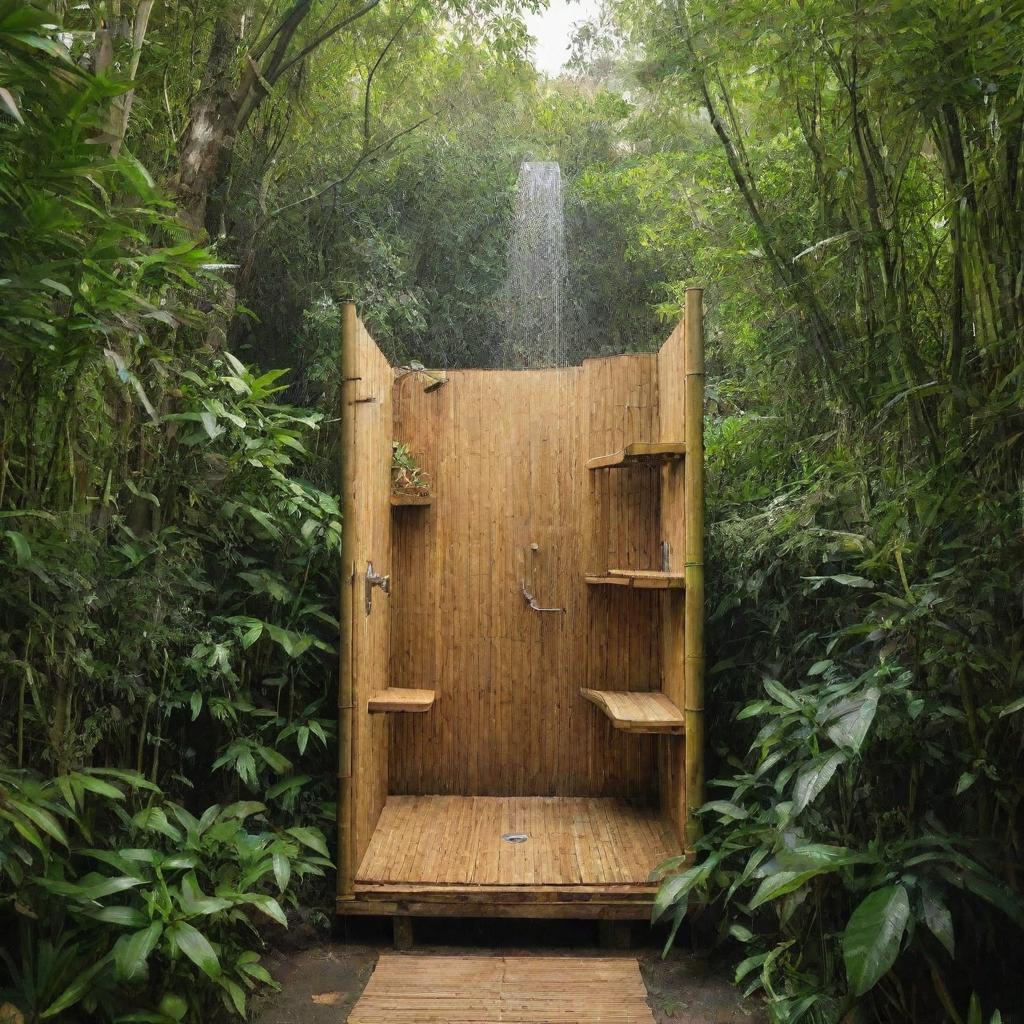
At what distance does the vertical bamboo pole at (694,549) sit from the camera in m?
3.13

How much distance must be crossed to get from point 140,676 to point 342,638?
723 mm

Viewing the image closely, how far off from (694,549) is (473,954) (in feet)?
5.27

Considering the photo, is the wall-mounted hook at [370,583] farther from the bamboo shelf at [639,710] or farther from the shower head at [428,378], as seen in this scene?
the shower head at [428,378]

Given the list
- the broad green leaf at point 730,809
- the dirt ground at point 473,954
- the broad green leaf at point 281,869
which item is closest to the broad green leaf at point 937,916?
the broad green leaf at point 730,809

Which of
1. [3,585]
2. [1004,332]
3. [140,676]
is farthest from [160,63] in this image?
[1004,332]

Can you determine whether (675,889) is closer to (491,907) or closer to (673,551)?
(491,907)

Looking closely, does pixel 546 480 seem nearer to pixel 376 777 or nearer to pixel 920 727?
pixel 376 777

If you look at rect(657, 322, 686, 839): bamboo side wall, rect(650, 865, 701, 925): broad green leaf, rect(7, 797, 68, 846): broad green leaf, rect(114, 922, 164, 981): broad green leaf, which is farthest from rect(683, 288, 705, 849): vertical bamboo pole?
rect(7, 797, 68, 846): broad green leaf

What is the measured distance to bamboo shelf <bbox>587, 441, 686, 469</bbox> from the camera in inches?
133

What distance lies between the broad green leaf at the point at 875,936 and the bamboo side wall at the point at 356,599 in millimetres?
1879

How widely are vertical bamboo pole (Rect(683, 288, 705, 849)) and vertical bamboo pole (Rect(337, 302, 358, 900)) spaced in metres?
1.19

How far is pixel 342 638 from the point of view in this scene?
10.2 feet

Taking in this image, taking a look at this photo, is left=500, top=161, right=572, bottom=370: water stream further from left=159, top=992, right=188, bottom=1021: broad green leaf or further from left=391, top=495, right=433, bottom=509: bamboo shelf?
left=159, top=992, right=188, bottom=1021: broad green leaf

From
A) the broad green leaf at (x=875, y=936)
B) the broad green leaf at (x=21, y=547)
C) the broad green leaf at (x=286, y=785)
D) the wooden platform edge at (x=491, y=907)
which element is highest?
the broad green leaf at (x=21, y=547)
